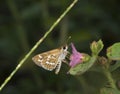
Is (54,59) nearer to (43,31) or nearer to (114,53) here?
(114,53)

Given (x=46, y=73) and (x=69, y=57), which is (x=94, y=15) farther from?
(x=69, y=57)

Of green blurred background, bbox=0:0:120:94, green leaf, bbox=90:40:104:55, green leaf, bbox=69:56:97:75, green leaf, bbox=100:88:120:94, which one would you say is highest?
green leaf, bbox=69:56:97:75

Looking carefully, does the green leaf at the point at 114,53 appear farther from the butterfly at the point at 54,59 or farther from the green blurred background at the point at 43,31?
the green blurred background at the point at 43,31

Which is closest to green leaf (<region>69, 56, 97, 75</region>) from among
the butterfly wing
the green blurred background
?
the butterfly wing

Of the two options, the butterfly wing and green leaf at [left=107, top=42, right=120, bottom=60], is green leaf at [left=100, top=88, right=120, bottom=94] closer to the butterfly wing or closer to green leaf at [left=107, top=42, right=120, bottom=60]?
green leaf at [left=107, top=42, right=120, bottom=60]

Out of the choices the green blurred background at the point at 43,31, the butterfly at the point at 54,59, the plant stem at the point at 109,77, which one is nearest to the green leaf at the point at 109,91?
the plant stem at the point at 109,77

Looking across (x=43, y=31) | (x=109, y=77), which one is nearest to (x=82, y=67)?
(x=109, y=77)

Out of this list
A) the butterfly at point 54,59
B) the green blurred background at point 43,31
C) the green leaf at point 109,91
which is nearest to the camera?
the green leaf at point 109,91
